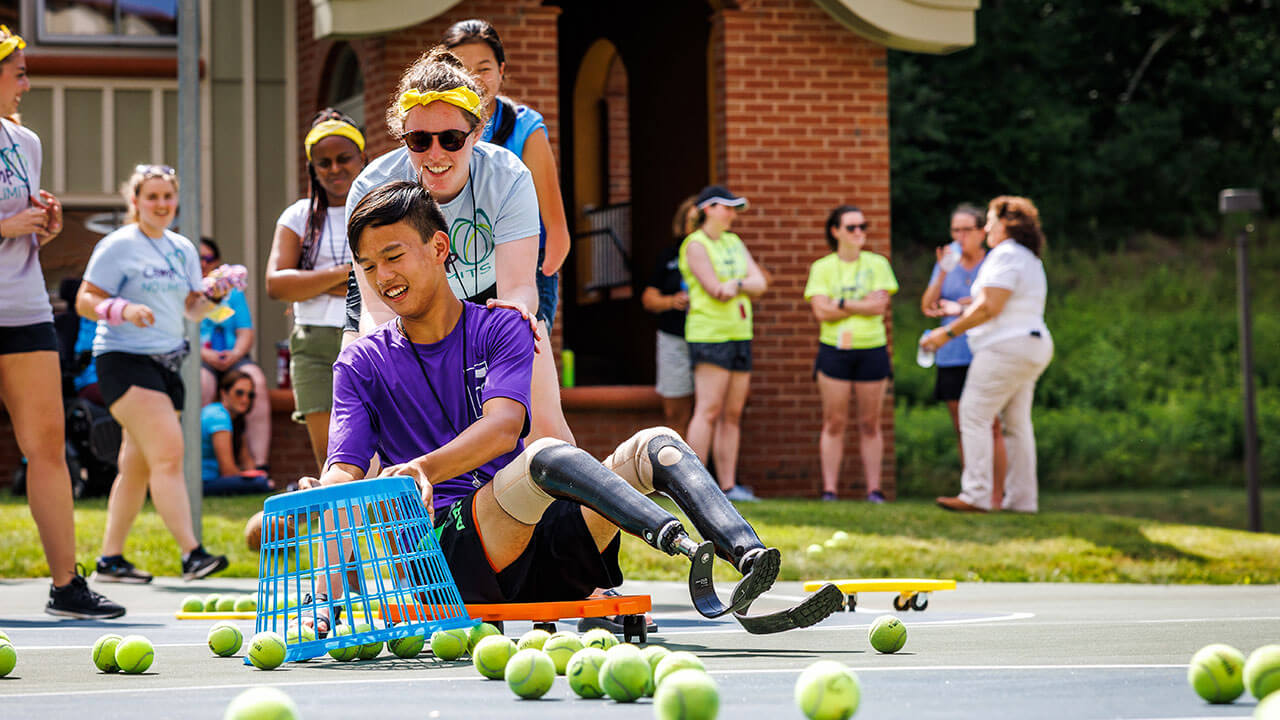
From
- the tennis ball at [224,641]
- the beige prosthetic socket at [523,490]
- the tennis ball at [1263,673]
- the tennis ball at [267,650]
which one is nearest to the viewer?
the tennis ball at [1263,673]

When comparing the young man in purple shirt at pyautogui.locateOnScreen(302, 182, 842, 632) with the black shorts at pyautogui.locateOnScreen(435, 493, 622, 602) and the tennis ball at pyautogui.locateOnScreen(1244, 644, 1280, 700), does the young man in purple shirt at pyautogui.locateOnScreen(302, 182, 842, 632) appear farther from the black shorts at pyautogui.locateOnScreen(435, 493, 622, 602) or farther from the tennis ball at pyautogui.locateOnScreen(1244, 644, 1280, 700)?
the tennis ball at pyautogui.locateOnScreen(1244, 644, 1280, 700)

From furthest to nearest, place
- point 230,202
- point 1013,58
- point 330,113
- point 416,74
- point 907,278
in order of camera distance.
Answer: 1. point 1013,58
2. point 907,278
3. point 230,202
4. point 330,113
5. point 416,74

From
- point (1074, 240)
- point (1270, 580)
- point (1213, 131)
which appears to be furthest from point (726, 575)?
point (1213, 131)

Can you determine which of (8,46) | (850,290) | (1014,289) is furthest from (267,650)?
(850,290)

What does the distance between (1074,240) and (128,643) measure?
26.2m

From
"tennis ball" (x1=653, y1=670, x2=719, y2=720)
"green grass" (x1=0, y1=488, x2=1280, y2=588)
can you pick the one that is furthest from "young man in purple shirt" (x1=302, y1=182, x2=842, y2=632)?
"green grass" (x1=0, y1=488, x2=1280, y2=588)

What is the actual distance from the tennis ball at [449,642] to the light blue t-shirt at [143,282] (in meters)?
4.12

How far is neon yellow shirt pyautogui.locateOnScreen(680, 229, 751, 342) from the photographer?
38.2 feet

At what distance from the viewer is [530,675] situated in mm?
3496

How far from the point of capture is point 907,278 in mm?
26422

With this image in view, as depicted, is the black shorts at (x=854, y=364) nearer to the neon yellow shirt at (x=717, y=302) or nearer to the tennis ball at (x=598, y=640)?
the neon yellow shirt at (x=717, y=302)

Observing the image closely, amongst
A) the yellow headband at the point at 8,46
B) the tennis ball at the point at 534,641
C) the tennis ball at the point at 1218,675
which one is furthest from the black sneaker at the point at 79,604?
the tennis ball at the point at 1218,675

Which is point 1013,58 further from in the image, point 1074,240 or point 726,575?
point 726,575

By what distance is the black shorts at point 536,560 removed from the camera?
4.64 metres
